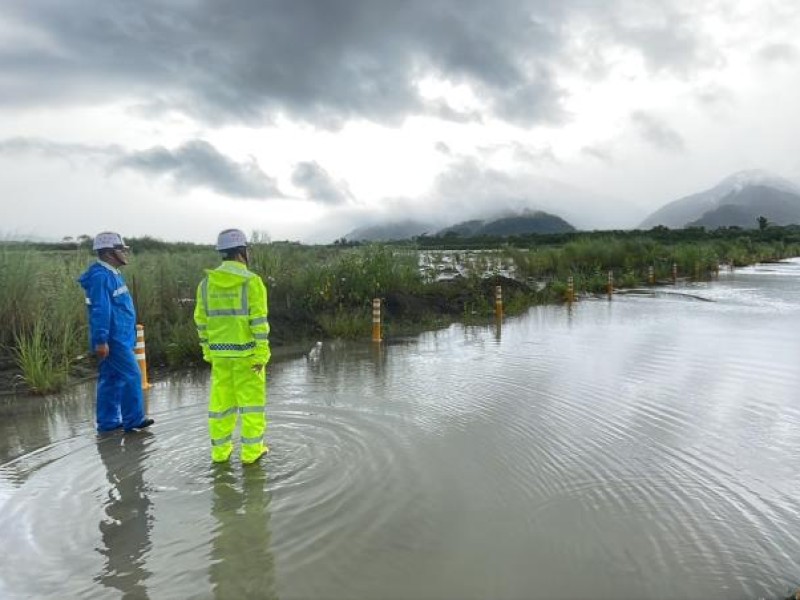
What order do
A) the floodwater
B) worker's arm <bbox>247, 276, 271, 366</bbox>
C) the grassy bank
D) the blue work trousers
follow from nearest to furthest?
the floodwater < worker's arm <bbox>247, 276, 271, 366</bbox> < the blue work trousers < the grassy bank

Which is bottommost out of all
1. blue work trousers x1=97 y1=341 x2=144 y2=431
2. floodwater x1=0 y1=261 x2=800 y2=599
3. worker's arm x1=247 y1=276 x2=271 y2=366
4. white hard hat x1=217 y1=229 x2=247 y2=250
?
floodwater x1=0 y1=261 x2=800 y2=599

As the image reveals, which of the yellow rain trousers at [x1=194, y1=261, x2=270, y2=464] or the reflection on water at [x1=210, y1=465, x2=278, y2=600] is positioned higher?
the yellow rain trousers at [x1=194, y1=261, x2=270, y2=464]

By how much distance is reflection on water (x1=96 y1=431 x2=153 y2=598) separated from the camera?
3.84 metres

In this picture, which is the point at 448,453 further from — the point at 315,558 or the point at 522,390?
the point at 522,390

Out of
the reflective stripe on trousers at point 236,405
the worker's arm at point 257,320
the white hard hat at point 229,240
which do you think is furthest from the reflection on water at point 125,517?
the white hard hat at point 229,240

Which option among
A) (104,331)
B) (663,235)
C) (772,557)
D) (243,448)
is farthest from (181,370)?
(663,235)

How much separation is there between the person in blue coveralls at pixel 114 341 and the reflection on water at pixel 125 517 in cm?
29

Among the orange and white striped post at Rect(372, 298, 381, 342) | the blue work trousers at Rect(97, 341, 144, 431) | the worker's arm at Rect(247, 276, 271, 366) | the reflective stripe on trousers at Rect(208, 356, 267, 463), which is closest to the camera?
the worker's arm at Rect(247, 276, 271, 366)

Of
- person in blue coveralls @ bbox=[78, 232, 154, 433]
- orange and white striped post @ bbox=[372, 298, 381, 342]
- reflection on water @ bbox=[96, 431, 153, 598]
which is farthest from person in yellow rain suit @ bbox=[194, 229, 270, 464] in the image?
orange and white striped post @ bbox=[372, 298, 381, 342]

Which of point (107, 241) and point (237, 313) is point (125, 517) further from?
point (107, 241)

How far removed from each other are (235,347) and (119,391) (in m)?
2.23

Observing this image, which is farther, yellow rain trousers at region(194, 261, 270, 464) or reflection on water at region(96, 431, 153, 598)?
yellow rain trousers at region(194, 261, 270, 464)

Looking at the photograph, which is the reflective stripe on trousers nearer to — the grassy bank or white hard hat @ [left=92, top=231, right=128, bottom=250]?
white hard hat @ [left=92, top=231, right=128, bottom=250]

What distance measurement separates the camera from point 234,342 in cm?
A: 537
